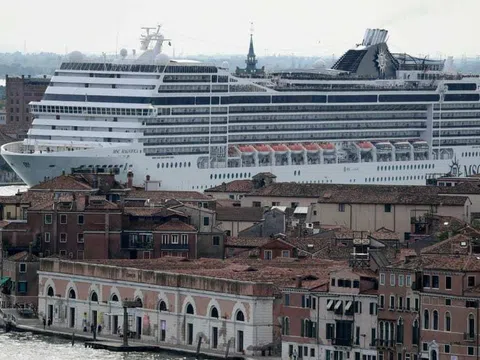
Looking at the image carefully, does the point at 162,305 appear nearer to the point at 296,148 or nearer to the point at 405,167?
the point at 296,148

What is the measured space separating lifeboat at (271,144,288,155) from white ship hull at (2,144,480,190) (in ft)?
2.35

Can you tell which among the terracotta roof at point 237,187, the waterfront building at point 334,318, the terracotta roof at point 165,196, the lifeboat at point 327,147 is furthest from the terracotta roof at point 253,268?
the lifeboat at point 327,147

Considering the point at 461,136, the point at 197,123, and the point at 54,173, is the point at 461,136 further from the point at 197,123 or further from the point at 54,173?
the point at 54,173

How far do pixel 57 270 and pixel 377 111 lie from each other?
52.9m

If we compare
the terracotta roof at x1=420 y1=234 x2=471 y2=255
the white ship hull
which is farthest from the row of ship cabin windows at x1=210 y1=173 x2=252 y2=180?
the terracotta roof at x1=420 y1=234 x2=471 y2=255

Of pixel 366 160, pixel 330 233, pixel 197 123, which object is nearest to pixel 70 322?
pixel 330 233

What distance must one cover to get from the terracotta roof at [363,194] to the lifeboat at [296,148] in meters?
24.5

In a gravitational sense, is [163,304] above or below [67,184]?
below

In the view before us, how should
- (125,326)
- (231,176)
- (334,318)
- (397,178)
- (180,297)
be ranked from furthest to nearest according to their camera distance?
(397,178) < (231,176) < (180,297) < (125,326) < (334,318)

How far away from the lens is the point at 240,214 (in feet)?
275

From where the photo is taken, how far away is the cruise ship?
107812 millimetres

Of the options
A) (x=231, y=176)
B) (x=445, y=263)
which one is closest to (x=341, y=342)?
(x=445, y=263)

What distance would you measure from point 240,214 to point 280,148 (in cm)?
3144

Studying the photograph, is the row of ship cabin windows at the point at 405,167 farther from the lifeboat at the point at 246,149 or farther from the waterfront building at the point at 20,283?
the waterfront building at the point at 20,283
